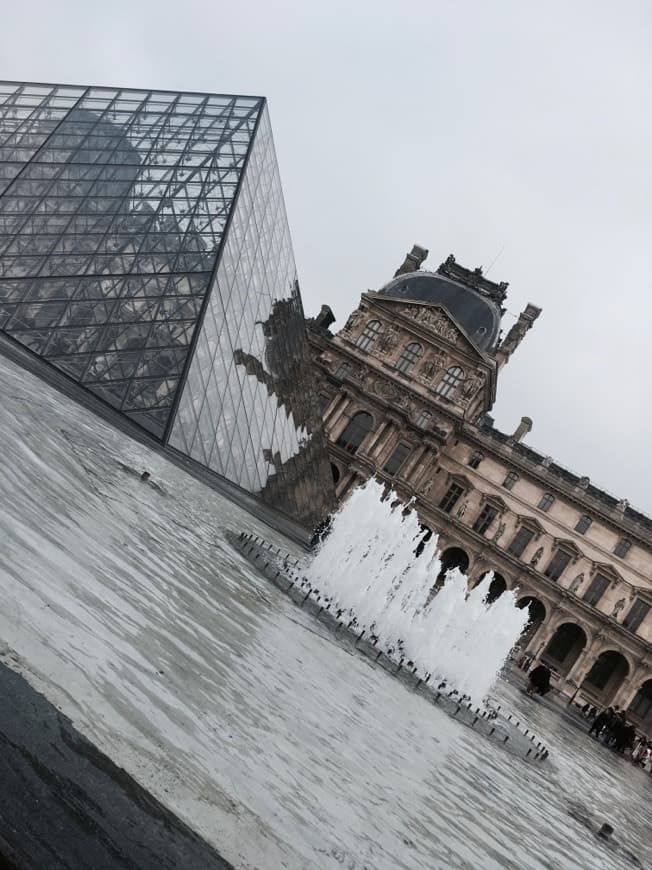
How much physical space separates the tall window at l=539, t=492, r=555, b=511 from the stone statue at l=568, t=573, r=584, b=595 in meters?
4.12

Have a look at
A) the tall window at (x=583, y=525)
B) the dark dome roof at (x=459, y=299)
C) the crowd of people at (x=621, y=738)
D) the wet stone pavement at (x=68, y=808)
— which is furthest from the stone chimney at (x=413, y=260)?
the wet stone pavement at (x=68, y=808)

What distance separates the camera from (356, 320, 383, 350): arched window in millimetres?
47062

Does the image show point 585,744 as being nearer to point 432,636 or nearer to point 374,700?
point 432,636

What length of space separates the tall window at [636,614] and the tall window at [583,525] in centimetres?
446

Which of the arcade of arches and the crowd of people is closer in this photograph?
the crowd of people

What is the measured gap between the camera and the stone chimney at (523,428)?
2016 inches

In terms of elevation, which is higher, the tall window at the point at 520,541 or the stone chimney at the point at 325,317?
the stone chimney at the point at 325,317

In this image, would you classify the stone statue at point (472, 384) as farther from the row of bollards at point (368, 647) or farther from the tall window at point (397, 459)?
the row of bollards at point (368, 647)

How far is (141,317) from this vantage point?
56.9 feet

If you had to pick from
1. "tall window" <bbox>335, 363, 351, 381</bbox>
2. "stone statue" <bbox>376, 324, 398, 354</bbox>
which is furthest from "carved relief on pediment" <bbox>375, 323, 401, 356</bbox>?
"tall window" <bbox>335, 363, 351, 381</bbox>

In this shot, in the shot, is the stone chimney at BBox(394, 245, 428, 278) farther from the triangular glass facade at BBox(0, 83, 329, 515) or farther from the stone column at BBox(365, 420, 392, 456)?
the triangular glass facade at BBox(0, 83, 329, 515)

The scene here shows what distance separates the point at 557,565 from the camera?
45.4 meters

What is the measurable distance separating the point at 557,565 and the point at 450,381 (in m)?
11.5

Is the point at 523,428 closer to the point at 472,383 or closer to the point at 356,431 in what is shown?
the point at 472,383
